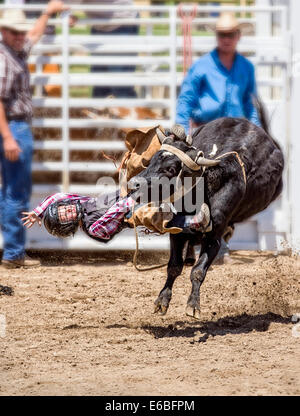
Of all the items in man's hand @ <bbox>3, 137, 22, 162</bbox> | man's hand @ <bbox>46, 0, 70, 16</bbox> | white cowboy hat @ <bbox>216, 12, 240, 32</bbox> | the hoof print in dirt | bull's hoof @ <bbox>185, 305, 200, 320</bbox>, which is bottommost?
the hoof print in dirt

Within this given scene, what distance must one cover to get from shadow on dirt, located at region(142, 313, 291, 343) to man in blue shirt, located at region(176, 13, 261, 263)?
1861 mm

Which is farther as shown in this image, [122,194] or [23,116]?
[23,116]

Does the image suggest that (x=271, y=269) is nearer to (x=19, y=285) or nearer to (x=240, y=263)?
(x=240, y=263)

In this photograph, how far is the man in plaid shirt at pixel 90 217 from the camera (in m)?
4.77

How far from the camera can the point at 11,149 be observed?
654cm

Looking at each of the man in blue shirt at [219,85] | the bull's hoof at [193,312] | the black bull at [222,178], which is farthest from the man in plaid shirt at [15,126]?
the bull's hoof at [193,312]

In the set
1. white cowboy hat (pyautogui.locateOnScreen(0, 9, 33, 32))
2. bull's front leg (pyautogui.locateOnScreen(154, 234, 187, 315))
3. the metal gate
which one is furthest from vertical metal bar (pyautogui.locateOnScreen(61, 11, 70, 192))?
bull's front leg (pyautogui.locateOnScreen(154, 234, 187, 315))

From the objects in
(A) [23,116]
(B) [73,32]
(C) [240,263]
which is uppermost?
(B) [73,32]

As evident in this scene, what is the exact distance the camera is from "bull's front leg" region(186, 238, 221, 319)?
15.2 feet

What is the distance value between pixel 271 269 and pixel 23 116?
→ 2.27m

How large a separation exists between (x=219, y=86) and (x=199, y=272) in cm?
223

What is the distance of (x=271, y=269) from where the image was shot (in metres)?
6.52

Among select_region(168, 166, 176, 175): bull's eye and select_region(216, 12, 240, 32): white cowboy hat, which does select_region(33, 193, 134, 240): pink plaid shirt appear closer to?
select_region(168, 166, 176, 175): bull's eye

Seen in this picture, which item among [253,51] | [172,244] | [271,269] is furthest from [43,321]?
[253,51]
